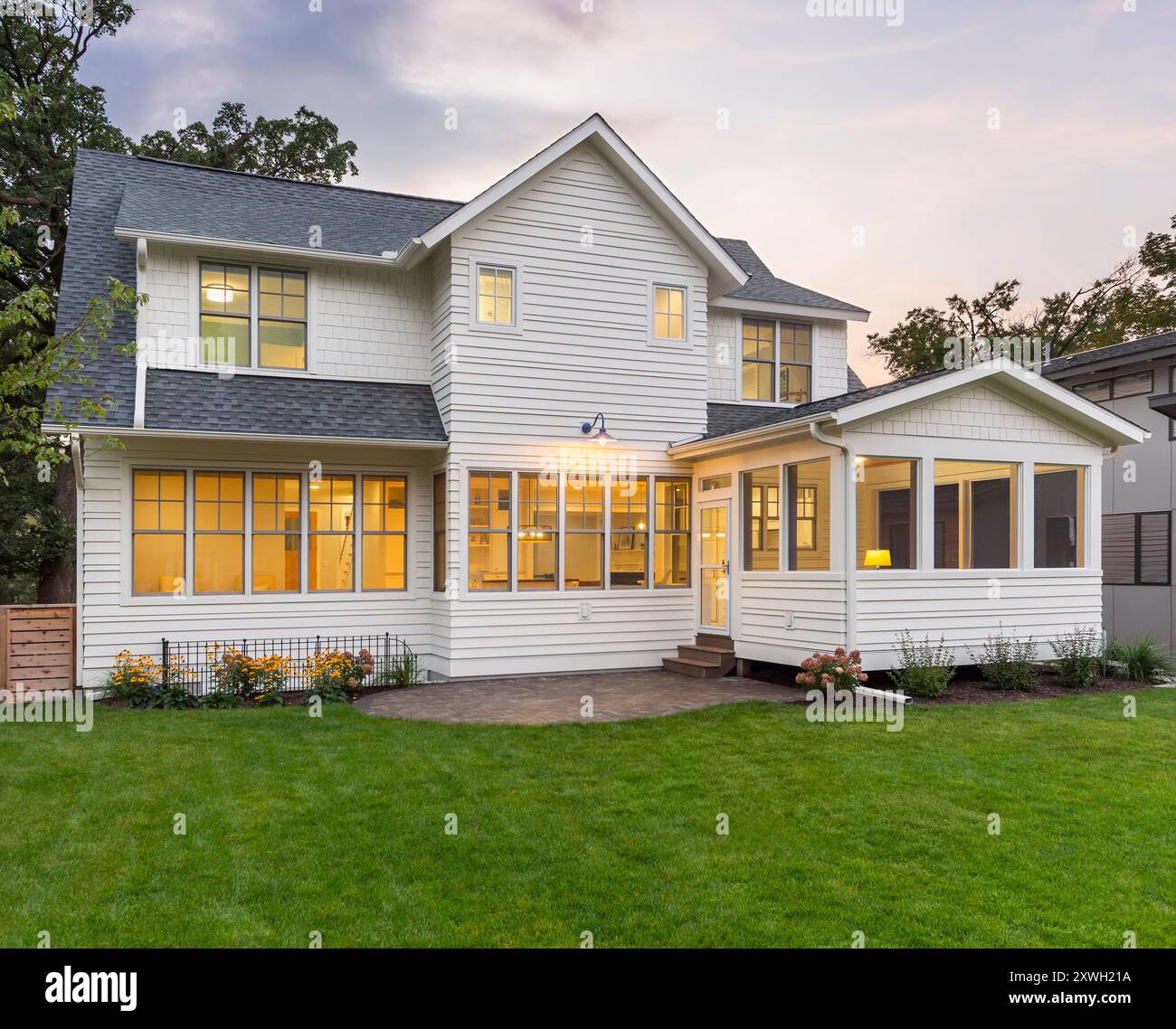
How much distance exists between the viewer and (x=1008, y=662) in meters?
11.2

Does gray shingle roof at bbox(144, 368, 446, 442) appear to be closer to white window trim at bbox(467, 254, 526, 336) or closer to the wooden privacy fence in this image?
white window trim at bbox(467, 254, 526, 336)

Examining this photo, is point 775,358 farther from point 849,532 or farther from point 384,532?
point 384,532

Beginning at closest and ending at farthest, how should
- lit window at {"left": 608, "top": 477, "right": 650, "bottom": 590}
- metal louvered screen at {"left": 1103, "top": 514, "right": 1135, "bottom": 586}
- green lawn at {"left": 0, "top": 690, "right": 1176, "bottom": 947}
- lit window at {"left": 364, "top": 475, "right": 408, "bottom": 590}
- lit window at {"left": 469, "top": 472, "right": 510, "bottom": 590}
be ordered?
green lawn at {"left": 0, "top": 690, "right": 1176, "bottom": 947}, lit window at {"left": 469, "top": 472, "right": 510, "bottom": 590}, lit window at {"left": 364, "top": 475, "right": 408, "bottom": 590}, lit window at {"left": 608, "top": 477, "right": 650, "bottom": 590}, metal louvered screen at {"left": 1103, "top": 514, "right": 1135, "bottom": 586}

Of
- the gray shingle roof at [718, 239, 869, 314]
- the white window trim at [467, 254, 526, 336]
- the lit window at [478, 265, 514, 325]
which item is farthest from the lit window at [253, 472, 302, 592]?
the gray shingle roof at [718, 239, 869, 314]

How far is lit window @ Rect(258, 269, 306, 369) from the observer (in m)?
12.2

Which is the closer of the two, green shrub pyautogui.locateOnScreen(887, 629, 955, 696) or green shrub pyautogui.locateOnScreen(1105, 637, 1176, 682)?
green shrub pyautogui.locateOnScreen(887, 629, 955, 696)

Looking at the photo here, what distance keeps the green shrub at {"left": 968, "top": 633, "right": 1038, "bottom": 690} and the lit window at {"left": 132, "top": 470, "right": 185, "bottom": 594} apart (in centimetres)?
1079

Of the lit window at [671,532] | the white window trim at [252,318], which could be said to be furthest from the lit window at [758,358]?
the white window trim at [252,318]

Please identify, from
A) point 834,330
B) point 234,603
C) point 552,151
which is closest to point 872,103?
point 834,330

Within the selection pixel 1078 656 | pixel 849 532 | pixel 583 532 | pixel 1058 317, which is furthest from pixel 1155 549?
pixel 1058 317

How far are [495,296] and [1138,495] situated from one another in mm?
12057

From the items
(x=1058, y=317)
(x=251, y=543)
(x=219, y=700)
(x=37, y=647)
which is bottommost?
(x=219, y=700)

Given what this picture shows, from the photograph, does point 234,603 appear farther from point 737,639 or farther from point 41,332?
point 41,332

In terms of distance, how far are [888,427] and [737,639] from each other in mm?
3685
